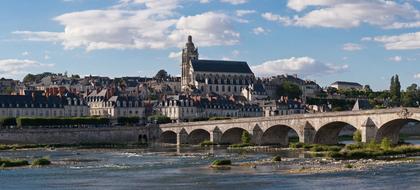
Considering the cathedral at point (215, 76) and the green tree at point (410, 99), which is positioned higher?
the cathedral at point (215, 76)

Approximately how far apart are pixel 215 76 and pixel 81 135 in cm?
8088

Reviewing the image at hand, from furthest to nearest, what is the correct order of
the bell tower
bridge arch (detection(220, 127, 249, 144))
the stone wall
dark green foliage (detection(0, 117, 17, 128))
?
the bell tower
dark green foliage (detection(0, 117, 17, 128))
the stone wall
bridge arch (detection(220, 127, 249, 144))

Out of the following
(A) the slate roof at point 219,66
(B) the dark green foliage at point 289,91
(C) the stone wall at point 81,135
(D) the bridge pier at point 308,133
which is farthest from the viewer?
(A) the slate roof at point 219,66

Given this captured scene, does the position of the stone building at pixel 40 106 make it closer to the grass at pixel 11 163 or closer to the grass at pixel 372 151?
the grass at pixel 11 163

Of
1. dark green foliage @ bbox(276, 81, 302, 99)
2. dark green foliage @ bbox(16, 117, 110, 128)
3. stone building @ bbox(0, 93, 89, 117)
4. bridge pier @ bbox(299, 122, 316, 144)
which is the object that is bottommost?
bridge pier @ bbox(299, 122, 316, 144)

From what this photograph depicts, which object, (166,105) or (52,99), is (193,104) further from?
(52,99)

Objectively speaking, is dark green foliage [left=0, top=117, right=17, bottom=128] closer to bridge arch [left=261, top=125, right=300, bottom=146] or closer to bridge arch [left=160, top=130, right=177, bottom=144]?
bridge arch [left=160, top=130, right=177, bottom=144]

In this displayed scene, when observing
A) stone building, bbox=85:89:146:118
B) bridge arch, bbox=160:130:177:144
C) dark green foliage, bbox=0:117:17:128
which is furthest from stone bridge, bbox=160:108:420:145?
stone building, bbox=85:89:146:118

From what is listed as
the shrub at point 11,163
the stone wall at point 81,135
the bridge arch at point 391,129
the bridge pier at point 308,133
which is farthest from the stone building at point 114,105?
the shrub at point 11,163

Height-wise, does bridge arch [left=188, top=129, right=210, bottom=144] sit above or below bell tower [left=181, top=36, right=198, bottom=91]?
below

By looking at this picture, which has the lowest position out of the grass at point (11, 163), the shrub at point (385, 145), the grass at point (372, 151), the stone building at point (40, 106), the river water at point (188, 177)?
the river water at point (188, 177)

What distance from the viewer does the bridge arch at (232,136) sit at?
290 ft

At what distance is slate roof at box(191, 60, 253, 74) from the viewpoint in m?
179

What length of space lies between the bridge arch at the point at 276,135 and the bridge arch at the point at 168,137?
869 inches
